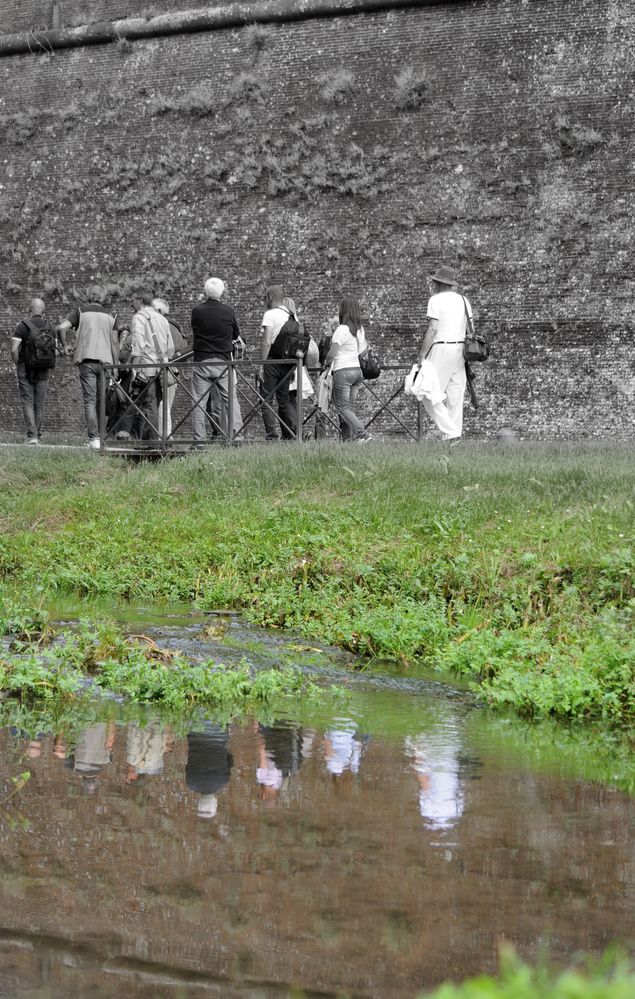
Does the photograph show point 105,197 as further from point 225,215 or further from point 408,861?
point 408,861

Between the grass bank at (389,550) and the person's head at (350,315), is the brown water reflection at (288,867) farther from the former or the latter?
the person's head at (350,315)

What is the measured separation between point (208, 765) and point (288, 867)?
0.99m

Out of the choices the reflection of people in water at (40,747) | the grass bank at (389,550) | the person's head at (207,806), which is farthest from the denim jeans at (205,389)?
the person's head at (207,806)

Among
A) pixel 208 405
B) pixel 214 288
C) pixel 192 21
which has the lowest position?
pixel 208 405

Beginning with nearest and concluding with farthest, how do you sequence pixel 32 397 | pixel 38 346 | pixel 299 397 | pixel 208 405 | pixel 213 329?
pixel 299 397
pixel 213 329
pixel 208 405
pixel 38 346
pixel 32 397

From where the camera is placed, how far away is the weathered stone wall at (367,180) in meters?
16.2

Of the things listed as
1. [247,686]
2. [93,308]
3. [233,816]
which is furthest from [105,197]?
[233,816]

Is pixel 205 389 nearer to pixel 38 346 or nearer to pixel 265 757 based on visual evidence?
pixel 38 346

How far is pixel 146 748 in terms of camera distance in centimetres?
420

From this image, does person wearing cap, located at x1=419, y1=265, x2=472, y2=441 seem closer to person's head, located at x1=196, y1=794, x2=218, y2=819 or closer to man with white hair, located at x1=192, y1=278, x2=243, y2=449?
man with white hair, located at x1=192, y1=278, x2=243, y2=449

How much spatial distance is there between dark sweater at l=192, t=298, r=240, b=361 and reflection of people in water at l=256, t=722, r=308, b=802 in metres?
→ 9.07

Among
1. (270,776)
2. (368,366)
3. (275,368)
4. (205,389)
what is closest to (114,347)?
(205,389)

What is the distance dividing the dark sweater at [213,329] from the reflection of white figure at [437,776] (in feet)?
30.0

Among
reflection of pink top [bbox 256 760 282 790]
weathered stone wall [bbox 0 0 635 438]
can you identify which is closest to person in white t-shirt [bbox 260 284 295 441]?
weathered stone wall [bbox 0 0 635 438]
